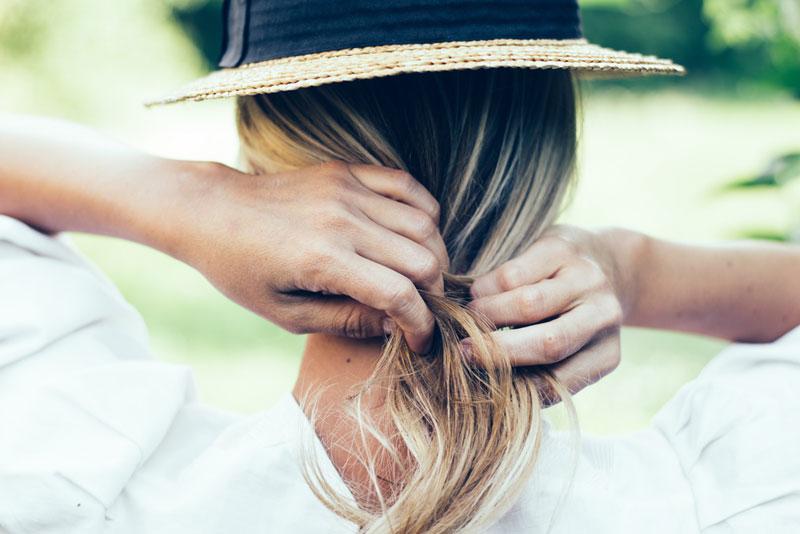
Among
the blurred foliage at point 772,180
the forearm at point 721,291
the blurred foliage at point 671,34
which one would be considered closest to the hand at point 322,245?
the forearm at point 721,291

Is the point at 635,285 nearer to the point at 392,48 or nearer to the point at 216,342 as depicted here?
the point at 392,48

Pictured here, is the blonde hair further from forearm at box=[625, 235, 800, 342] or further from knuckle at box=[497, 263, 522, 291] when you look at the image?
forearm at box=[625, 235, 800, 342]

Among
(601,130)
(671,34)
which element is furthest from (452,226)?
(671,34)

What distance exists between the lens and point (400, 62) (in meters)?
1.00

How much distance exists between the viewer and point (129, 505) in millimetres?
1017

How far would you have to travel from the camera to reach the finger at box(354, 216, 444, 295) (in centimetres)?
99

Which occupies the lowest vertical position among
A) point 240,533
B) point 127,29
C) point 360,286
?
point 127,29

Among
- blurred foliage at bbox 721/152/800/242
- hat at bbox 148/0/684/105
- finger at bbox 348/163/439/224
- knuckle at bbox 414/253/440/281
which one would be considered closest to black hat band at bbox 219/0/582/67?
hat at bbox 148/0/684/105

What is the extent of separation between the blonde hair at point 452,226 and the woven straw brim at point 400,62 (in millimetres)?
66

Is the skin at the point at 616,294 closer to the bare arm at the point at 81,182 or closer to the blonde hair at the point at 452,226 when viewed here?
the blonde hair at the point at 452,226

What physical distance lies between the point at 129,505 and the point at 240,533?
13cm

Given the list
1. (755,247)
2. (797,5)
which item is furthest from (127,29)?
(755,247)

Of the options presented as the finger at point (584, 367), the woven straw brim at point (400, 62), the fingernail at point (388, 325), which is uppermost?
the woven straw brim at point (400, 62)

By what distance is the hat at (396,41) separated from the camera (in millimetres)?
1012
